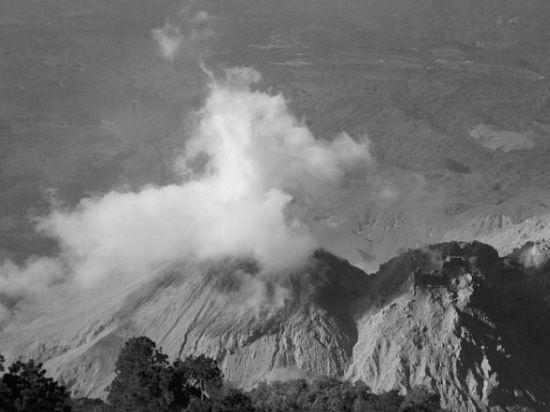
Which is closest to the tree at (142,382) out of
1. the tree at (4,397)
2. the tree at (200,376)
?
the tree at (200,376)

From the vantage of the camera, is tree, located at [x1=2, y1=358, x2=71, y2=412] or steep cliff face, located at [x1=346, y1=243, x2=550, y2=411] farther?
steep cliff face, located at [x1=346, y1=243, x2=550, y2=411]

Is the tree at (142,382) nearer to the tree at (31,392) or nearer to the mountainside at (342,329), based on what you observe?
the tree at (31,392)

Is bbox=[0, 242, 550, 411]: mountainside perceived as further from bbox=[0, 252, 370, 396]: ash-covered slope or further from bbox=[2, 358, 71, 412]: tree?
bbox=[2, 358, 71, 412]: tree

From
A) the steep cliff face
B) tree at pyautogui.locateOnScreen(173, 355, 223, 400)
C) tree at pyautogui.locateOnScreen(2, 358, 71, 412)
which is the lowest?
tree at pyautogui.locateOnScreen(2, 358, 71, 412)

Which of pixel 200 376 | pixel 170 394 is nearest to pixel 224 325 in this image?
pixel 200 376

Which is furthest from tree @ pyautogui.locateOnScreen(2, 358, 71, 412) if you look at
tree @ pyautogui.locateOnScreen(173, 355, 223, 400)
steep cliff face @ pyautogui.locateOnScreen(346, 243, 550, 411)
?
steep cliff face @ pyautogui.locateOnScreen(346, 243, 550, 411)

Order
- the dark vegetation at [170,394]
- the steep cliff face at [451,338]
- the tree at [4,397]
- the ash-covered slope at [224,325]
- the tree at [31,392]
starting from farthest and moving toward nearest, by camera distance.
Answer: the ash-covered slope at [224,325] < the steep cliff face at [451,338] < the dark vegetation at [170,394] < the tree at [31,392] < the tree at [4,397]

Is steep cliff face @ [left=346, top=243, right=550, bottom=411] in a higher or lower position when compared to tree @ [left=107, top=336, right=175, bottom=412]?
higher
